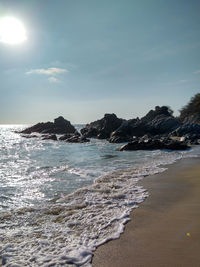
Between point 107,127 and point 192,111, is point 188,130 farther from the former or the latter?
point 192,111

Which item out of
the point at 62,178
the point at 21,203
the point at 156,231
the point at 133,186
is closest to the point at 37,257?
the point at 156,231

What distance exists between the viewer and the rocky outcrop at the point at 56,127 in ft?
240

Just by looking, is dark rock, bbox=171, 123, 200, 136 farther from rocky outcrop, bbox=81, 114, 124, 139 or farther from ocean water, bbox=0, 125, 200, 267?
ocean water, bbox=0, 125, 200, 267

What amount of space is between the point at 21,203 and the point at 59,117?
239ft

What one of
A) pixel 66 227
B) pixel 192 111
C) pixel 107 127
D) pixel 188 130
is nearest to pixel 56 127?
pixel 107 127

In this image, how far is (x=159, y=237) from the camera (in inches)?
132

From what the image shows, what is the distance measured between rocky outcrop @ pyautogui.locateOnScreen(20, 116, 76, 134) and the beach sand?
69059 millimetres

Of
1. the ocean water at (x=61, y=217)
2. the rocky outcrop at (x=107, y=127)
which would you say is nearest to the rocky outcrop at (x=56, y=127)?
the rocky outcrop at (x=107, y=127)

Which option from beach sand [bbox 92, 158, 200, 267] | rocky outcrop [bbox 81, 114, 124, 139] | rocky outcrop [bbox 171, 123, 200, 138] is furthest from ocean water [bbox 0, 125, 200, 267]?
rocky outcrop [bbox 81, 114, 124, 139]

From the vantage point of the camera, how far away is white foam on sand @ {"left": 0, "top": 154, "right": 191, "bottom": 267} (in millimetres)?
3076

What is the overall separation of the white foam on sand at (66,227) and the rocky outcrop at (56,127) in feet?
223

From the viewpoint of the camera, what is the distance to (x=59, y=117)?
3027 inches

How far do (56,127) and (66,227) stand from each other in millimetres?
72749

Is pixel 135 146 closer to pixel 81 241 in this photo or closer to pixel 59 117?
pixel 81 241
